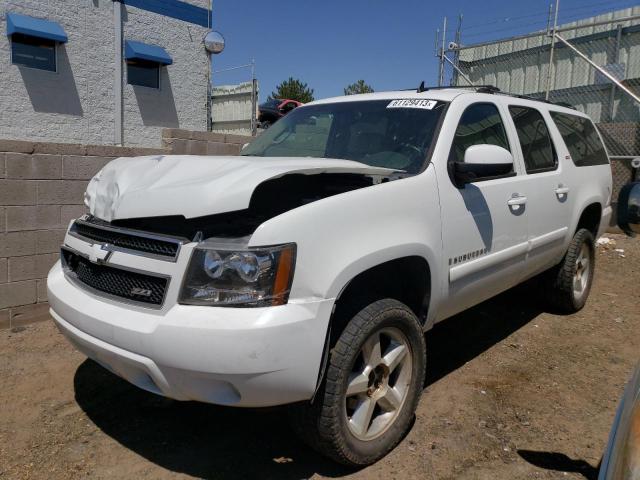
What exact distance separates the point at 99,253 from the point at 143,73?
441 inches

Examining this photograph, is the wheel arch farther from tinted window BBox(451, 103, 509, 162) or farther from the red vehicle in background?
the red vehicle in background

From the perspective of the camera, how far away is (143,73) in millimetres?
12711

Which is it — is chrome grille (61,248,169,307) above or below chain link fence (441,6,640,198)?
below

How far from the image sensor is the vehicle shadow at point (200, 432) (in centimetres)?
278

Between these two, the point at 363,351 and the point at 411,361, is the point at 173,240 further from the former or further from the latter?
the point at 411,361

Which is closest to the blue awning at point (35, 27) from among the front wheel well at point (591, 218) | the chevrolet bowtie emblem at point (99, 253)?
the chevrolet bowtie emblem at point (99, 253)

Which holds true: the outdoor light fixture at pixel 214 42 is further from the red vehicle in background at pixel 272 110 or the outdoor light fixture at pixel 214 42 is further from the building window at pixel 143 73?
the red vehicle in background at pixel 272 110

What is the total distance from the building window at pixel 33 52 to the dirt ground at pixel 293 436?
794 centimetres

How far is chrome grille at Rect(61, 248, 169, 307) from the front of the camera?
2.39 metres

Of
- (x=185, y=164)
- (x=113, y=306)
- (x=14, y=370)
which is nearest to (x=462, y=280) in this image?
(x=185, y=164)

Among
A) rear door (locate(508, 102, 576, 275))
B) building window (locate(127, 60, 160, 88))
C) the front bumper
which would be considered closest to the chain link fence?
rear door (locate(508, 102, 576, 275))

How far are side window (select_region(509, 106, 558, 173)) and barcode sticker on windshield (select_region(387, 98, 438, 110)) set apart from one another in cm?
94

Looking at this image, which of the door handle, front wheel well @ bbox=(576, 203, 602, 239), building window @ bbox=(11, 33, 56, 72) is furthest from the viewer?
building window @ bbox=(11, 33, 56, 72)

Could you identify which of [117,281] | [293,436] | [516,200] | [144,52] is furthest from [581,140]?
[144,52]
